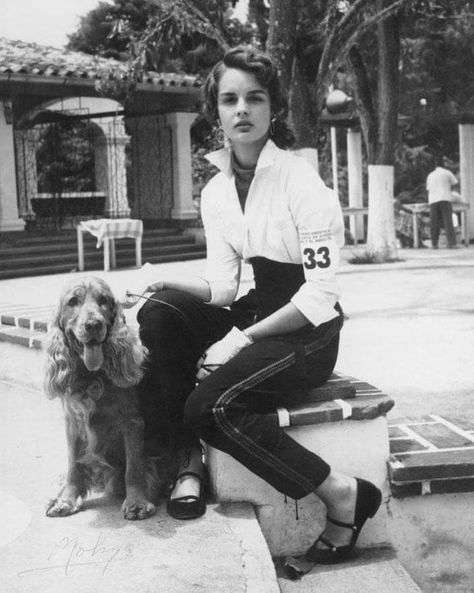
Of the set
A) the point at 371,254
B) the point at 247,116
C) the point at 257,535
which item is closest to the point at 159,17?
the point at 371,254

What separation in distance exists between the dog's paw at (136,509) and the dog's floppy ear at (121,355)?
431 mm

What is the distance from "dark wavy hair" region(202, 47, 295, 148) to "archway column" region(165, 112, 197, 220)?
50.3 ft

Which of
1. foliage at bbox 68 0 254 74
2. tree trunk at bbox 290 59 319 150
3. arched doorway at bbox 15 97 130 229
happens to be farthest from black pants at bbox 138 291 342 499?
arched doorway at bbox 15 97 130 229

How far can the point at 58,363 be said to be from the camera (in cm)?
321

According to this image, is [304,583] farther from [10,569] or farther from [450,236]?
[450,236]

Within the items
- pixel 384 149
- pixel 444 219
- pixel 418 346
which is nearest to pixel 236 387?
pixel 418 346

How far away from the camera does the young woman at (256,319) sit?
3197mm

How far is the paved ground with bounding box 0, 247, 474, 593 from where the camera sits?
358cm

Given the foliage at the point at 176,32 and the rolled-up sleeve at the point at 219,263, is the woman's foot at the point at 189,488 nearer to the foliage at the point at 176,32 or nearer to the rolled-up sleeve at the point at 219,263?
the rolled-up sleeve at the point at 219,263

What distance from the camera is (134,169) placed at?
2019 centimetres

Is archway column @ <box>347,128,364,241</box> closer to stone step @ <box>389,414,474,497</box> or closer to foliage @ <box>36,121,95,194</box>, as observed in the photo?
foliage @ <box>36,121,95,194</box>

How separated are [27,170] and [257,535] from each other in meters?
18.1

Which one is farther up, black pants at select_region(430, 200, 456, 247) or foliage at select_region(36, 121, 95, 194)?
foliage at select_region(36, 121, 95, 194)
